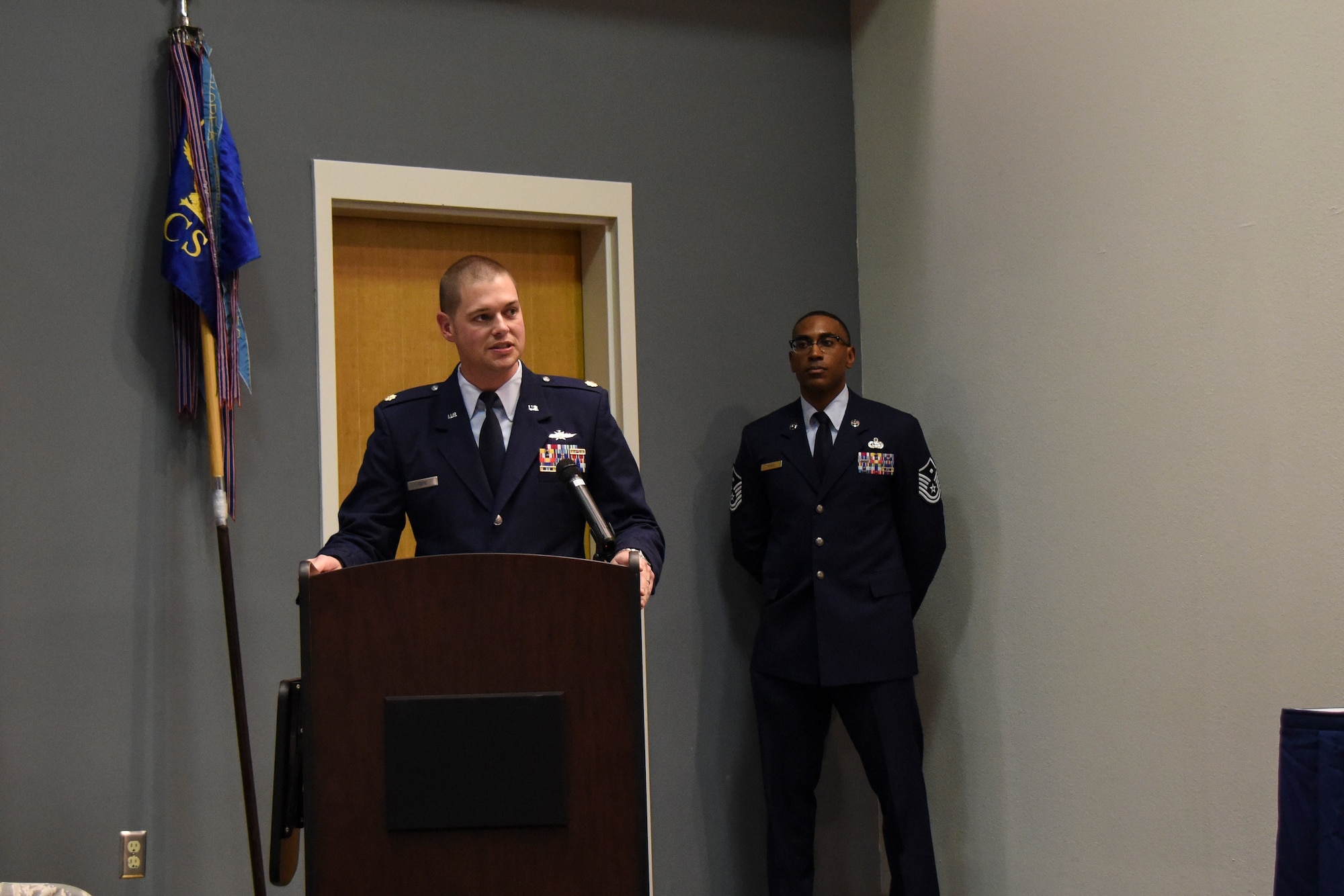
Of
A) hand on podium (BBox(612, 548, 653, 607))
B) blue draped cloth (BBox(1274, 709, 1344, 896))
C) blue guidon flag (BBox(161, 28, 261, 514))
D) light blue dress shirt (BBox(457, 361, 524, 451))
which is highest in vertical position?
blue guidon flag (BBox(161, 28, 261, 514))

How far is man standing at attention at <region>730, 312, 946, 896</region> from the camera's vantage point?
10.0 ft

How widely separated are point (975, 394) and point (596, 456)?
1424 mm

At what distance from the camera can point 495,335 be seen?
2.17m

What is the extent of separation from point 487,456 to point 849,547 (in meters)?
1.23

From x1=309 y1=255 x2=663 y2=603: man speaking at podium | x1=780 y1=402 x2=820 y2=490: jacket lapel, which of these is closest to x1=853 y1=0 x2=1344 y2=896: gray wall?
x1=780 y1=402 x2=820 y2=490: jacket lapel

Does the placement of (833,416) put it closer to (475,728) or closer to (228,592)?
(228,592)

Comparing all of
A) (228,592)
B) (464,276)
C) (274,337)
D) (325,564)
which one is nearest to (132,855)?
(228,592)

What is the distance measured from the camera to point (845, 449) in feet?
10.4

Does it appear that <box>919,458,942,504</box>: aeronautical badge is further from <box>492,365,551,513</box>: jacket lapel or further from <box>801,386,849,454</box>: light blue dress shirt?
<box>492,365,551,513</box>: jacket lapel

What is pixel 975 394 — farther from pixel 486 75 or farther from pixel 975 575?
pixel 486 75

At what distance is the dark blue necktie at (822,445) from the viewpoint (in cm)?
319

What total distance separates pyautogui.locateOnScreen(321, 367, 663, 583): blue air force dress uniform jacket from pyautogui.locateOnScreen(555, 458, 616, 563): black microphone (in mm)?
460

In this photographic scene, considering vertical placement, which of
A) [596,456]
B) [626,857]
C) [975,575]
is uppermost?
[596,456]

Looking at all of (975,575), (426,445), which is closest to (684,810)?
(975,575)
